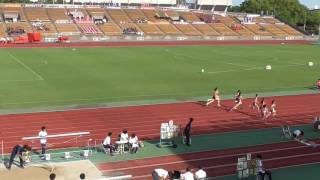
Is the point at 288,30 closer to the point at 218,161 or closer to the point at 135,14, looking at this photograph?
the point at 135,14

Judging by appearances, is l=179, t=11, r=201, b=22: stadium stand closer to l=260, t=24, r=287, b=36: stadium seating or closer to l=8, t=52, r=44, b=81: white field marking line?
l=260, t=24, r=287, b=36: stadium seating

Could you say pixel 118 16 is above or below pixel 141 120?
above

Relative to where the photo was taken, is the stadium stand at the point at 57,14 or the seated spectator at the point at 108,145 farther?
the stadium stand at the point at 57,14

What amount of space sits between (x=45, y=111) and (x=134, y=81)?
1184 centimetres

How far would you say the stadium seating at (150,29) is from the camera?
9157 centimetres

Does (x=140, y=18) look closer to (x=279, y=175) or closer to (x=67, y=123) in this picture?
(x=67, y=123)

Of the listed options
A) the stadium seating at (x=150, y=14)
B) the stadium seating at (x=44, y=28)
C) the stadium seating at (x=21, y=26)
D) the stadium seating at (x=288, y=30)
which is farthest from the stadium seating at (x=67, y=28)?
the stadium seating at (x=288, y=30)

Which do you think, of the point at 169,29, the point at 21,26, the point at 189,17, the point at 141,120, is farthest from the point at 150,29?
the point at 141,120

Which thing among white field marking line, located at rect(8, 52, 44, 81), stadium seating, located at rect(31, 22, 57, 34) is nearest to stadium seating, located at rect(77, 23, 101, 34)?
stadium seating, located at rect(31, 22, 57, 34)

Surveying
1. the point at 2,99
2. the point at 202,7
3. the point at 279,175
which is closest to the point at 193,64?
the point at 2,99

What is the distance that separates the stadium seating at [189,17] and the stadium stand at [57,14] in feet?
84.8

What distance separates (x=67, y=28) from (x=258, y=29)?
1620 inches

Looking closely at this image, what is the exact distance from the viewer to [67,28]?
288ft

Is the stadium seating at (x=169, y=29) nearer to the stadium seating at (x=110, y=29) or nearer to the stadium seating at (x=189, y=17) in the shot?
the stadium seating at (x=189, y=17)
